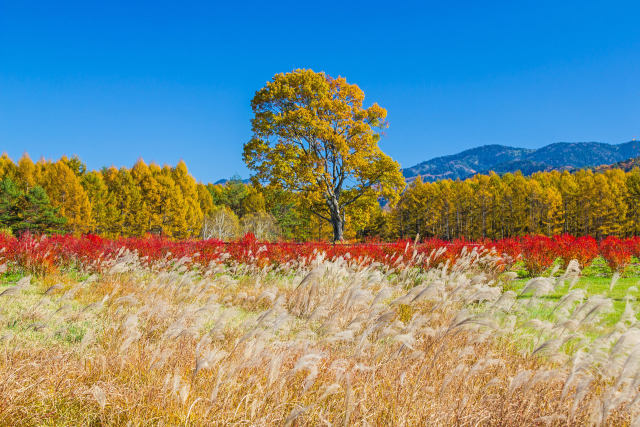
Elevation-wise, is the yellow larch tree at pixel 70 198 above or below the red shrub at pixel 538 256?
above

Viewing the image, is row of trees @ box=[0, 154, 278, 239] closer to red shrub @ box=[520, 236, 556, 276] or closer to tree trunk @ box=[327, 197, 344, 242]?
tree trunk @ box=[327, 197, 344, 242]

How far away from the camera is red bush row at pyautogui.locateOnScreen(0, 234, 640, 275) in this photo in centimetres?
873

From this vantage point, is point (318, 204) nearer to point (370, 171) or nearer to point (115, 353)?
point (370, 171)

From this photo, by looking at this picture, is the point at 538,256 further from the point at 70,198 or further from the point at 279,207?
the point at 70,198

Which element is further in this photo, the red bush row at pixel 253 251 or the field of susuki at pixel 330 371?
the red bush row at pixel 253 251

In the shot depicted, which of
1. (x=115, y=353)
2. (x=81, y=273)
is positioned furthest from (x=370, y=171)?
(x=115, y=353)

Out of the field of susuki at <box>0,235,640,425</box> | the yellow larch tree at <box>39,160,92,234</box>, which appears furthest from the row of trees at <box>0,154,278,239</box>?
the field of susuki at <box>0,235,640,425</box>

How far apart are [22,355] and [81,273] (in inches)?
250

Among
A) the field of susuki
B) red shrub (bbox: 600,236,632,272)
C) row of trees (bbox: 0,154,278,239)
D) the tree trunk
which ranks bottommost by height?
red shrub (bbox: 600,236,632,272)

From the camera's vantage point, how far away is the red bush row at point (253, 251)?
28.6 feet

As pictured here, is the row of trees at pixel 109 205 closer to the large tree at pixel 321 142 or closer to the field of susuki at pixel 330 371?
the large tree at pixel 321 142

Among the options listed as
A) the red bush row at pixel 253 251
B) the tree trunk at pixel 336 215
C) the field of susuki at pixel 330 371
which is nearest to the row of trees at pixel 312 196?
the tree trunk at pixel 336 215

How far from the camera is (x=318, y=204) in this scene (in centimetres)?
2122

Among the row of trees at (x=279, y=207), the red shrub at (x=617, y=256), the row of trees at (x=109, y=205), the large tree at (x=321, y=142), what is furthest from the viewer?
the row of trees at (x=279, y=207)
